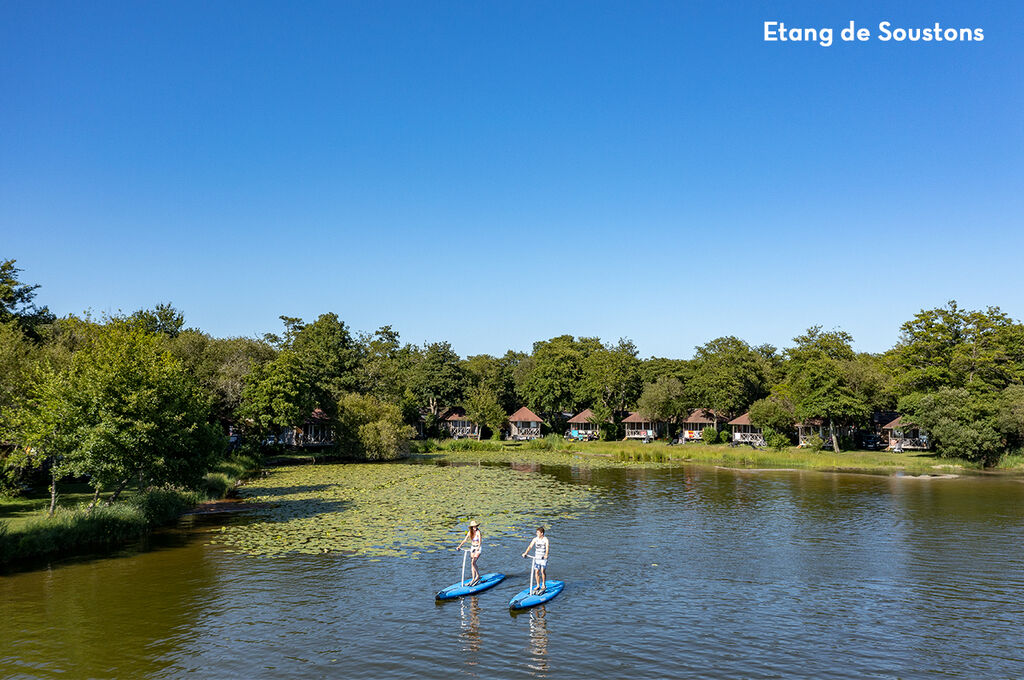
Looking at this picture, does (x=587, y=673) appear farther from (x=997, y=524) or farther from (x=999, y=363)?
(x=999, y=363)

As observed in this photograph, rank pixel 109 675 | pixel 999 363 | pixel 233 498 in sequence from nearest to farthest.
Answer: pixel 109 675 → pixel 233 498 → pixel 999 363

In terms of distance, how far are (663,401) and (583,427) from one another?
2051cm

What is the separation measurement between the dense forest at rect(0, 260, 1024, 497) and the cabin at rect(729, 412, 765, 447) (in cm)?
266

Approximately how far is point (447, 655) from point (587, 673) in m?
4.12

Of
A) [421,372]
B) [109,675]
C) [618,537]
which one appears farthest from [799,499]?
[421,372]

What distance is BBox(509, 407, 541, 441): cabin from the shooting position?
370 ft

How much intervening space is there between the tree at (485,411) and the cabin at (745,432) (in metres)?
36.2

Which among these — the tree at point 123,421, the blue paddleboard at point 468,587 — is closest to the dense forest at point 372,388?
the tree at point 123,421

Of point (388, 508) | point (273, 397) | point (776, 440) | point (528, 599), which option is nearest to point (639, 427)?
point (776, 440)

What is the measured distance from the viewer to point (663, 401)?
102 m

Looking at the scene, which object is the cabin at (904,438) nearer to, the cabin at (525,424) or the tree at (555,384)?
the tree at (555,384)

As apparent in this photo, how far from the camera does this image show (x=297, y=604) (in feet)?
77.4

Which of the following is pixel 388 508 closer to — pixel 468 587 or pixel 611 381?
pixel 468 587

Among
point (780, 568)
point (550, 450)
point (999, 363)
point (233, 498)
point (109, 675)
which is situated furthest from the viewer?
point (550, 450)
